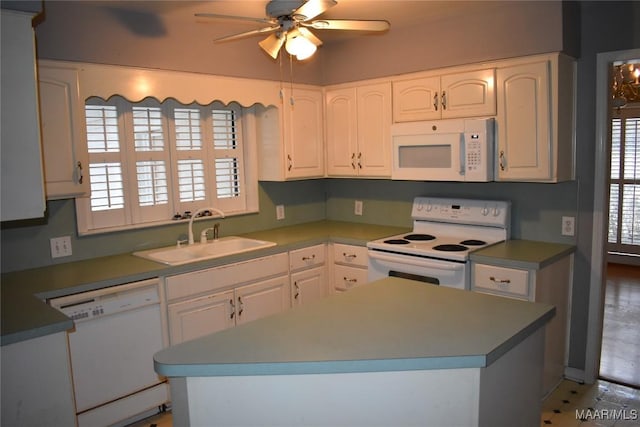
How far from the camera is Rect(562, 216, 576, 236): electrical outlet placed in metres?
3.32

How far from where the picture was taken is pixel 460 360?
4.96 ft

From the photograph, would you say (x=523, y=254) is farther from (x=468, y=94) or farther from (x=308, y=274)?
(x=308, y=274)

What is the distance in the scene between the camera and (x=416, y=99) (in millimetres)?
3629

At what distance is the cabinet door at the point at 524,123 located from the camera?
3.08 m

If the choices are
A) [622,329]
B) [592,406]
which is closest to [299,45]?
[592,406]

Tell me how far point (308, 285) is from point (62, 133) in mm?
1946

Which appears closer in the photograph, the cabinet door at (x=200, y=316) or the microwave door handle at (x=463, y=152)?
the cabinet door at (x=200, y=316)

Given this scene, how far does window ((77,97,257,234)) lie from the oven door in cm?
121

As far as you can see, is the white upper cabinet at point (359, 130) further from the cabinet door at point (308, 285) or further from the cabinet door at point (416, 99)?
the cabinet door at point (308, 285)

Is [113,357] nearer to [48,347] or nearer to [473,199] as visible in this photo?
[48,347]

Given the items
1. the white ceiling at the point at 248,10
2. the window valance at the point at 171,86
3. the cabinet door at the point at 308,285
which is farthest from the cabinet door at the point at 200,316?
the white ceiling at the point at 248,10

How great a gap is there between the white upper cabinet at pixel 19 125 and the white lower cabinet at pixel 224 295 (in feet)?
3.56

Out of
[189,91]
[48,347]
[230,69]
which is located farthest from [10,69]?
[230,69]

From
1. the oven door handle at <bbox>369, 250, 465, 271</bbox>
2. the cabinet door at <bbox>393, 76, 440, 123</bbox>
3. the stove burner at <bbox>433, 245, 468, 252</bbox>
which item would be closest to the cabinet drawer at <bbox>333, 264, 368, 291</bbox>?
the oven door handle at <bbox>369, 250, 465, 271</bbox>
